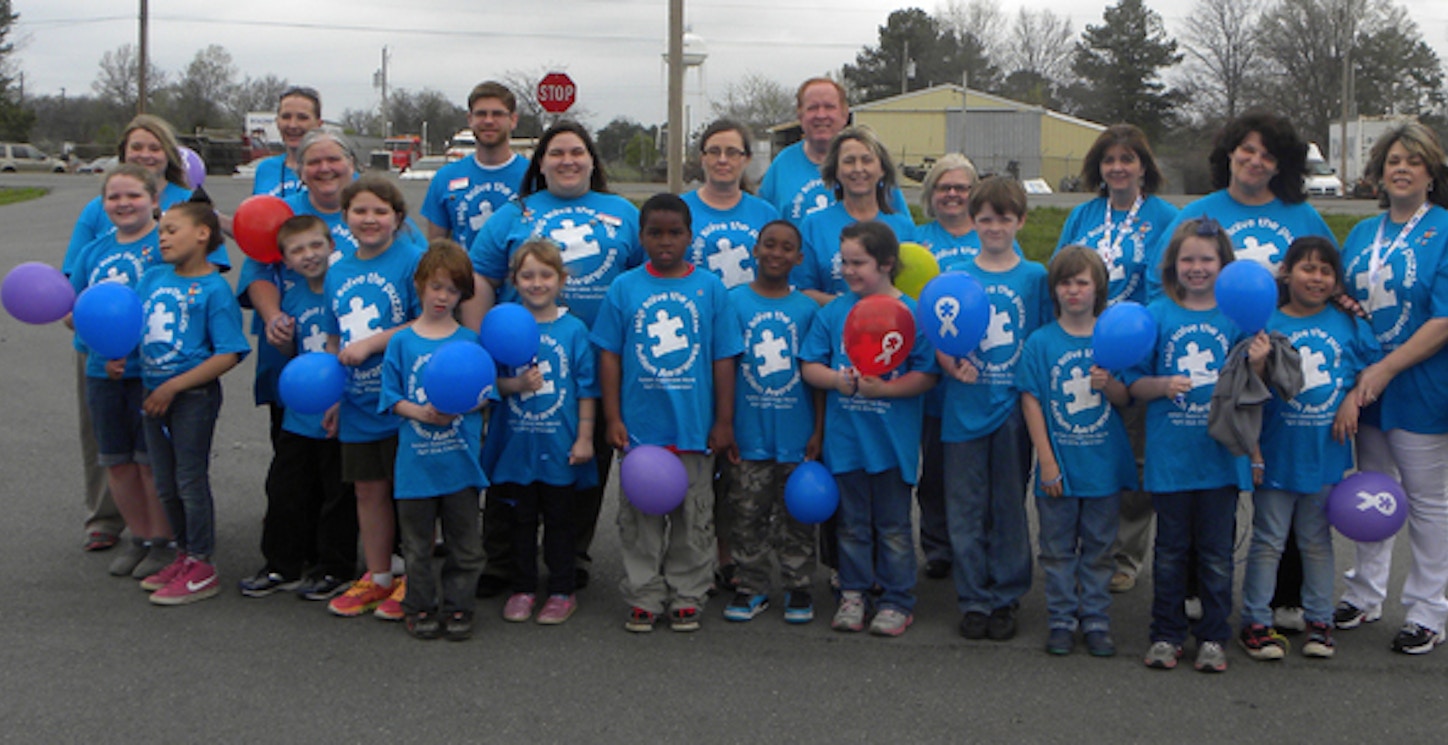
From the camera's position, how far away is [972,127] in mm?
60656

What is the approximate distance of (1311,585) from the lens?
4504 mm

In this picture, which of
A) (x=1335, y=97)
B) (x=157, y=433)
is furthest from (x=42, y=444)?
(x=1335, y=97)

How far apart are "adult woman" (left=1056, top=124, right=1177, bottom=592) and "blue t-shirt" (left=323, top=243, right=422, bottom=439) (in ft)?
9.27

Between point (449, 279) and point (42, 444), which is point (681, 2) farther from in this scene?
point (449, 279)

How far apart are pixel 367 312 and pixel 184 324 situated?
2.61 ft

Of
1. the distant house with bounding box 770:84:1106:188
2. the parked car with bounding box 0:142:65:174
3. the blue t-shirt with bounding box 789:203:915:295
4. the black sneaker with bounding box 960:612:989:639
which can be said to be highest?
the distant house with bounding box 770:84:1106:188

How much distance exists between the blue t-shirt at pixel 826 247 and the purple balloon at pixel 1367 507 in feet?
6.19

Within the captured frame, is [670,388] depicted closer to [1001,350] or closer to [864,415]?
[864,415]

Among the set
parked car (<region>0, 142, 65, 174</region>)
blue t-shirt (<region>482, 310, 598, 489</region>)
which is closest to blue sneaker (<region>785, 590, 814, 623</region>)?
blue t-shirt (<region>482, 310, 598, 489</region>)

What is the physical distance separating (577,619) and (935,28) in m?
83.1

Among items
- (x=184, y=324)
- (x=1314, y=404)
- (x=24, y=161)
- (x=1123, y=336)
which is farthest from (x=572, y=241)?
(x=24, y=161)

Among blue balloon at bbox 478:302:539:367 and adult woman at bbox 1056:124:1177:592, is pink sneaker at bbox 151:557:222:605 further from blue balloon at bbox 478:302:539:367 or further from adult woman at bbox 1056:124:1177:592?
adult woman at bbox 1056:124:1177:592

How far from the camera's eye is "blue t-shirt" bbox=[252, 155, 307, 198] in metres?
5.68

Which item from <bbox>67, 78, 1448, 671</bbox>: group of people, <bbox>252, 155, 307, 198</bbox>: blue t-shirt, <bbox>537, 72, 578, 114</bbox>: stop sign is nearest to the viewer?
<bbox>67, 78, 1448, 671</bbox>: group of people
